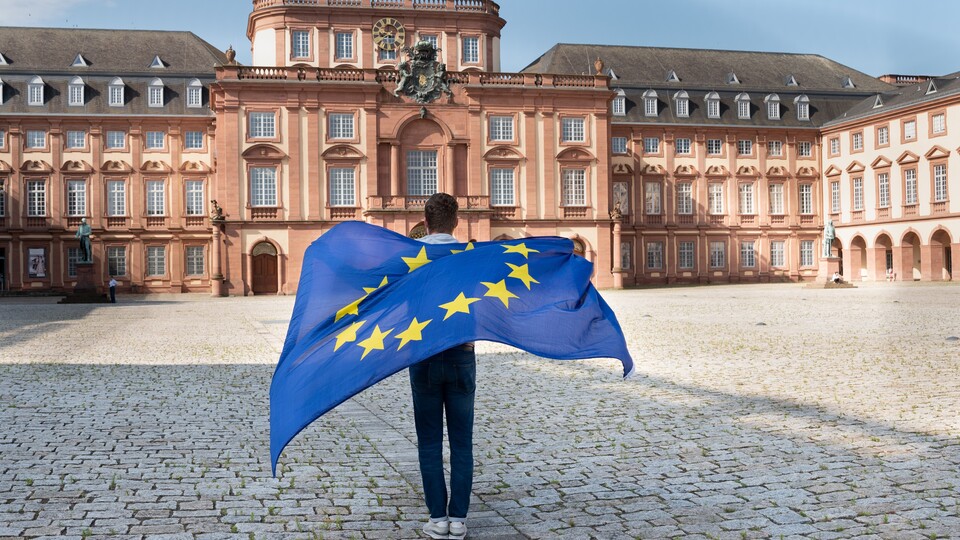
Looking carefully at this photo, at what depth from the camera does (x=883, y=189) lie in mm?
56344

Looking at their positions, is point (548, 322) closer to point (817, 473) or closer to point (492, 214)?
point (817, 473)

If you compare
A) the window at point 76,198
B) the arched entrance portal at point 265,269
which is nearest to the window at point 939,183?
the arched entrance portal at point 265,269

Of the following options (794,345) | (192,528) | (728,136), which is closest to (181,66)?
(728,136)

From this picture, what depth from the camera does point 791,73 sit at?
6500 centimetres

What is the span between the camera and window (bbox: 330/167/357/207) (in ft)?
161

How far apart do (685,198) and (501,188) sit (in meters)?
15.3

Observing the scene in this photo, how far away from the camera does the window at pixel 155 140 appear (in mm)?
54188

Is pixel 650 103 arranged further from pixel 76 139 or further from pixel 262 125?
pixel 76 139

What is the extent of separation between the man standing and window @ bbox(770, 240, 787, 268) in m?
58.8

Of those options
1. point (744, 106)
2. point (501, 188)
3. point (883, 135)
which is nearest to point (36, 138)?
point (501, 188)

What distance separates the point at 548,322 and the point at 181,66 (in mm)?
56222

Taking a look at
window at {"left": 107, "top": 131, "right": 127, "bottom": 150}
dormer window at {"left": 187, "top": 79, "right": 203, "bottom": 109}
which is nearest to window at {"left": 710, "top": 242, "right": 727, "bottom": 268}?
dormer window at {"left": 187, "top": 79, "right": 203, "bottom": 109}

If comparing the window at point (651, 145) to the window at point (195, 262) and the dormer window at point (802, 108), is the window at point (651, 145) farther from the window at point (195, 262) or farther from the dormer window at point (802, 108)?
the window at point (195, 262)

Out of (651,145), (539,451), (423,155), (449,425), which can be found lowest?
(539,451)
